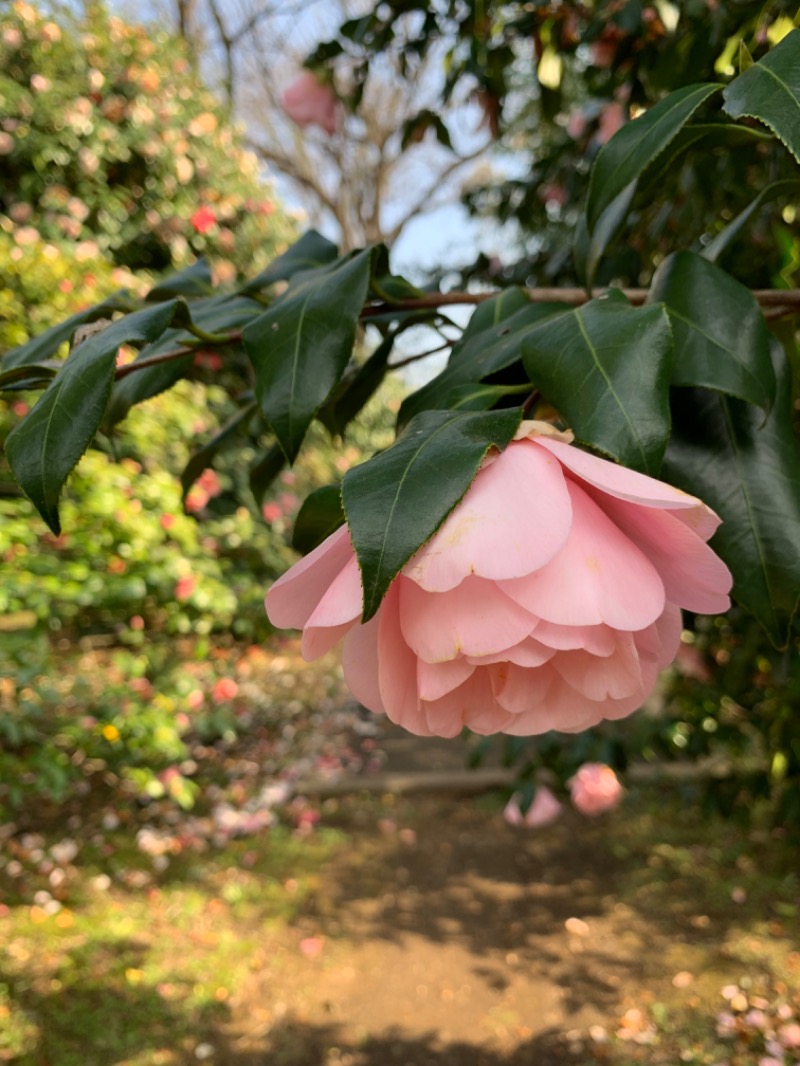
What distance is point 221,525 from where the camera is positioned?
Result: 132 inches

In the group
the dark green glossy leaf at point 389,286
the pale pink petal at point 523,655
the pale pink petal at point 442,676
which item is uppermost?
the dark green glossy leaf at point 389,286

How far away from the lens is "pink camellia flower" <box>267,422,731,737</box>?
29 centimetres

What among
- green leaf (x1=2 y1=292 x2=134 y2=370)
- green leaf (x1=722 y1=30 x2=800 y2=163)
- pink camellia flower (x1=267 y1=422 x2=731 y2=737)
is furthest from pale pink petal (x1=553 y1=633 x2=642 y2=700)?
green leaf (x1=2 y1=292 x2=134 y2=370)

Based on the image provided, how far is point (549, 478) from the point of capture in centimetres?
31

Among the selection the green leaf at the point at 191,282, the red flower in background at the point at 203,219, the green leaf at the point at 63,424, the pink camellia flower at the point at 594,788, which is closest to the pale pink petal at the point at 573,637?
the green leaf at the point at 63,424

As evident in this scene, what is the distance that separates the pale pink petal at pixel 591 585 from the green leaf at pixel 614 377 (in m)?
0.03

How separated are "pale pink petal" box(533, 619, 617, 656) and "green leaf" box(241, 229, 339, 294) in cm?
43

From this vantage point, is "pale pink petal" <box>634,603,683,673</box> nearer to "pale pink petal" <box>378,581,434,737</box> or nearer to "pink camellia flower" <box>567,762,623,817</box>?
"pale pink petal" <box>378,581,434,737</box>

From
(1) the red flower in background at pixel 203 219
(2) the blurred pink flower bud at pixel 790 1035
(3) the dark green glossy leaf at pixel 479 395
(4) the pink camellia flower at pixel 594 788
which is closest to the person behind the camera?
(3) the dark green glossy leaf at pixel 479 395

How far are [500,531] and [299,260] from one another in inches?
18.3

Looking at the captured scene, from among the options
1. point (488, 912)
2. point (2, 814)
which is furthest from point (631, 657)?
point (2, 814)

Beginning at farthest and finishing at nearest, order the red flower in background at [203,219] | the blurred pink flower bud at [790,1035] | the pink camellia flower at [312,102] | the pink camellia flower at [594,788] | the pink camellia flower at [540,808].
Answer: the red flower in background at [203,219]
the pink camellia flower at [540,808]
the pink camellia flower at [594,788]
the blurred pink flower bud at [790,1035]
the pink camellia flower at [312,102]

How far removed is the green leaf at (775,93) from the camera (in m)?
0.31

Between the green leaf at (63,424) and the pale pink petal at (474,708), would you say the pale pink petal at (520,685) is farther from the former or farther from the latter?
the green leaf at (63,424)
